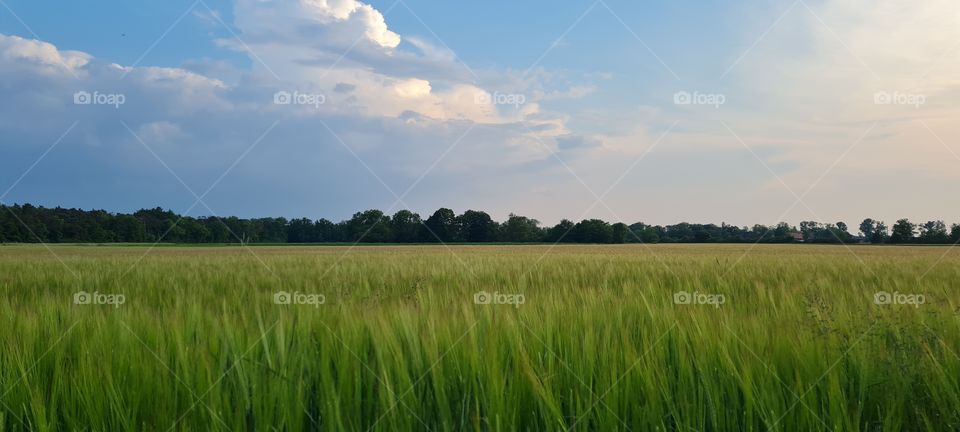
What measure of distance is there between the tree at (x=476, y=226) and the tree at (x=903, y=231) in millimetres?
44420

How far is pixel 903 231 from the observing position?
62625 mm

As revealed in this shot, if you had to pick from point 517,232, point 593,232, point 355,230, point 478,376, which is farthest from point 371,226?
point 478,376

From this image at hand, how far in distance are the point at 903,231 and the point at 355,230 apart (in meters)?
59.4

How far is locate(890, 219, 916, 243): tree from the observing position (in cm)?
6214

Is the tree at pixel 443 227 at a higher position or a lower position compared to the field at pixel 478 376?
higher

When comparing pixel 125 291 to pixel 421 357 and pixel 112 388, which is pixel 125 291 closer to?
pixel 112 388

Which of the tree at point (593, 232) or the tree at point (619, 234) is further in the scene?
the tree at point (619, 234)

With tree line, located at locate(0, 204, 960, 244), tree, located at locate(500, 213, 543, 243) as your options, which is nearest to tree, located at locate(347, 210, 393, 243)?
tree line, located at locate(0, 204, 960, 244)

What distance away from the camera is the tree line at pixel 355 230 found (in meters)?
60.0

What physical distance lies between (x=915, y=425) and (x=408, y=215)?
59.8 m

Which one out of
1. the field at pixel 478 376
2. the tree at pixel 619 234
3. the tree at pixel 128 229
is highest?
the tree at pixel 128 229

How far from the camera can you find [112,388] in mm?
1882

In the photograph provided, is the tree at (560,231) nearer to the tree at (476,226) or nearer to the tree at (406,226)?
the tree at (476,226)

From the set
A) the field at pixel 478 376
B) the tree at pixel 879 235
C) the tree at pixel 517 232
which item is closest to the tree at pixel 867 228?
the tree at pixel 879 235
